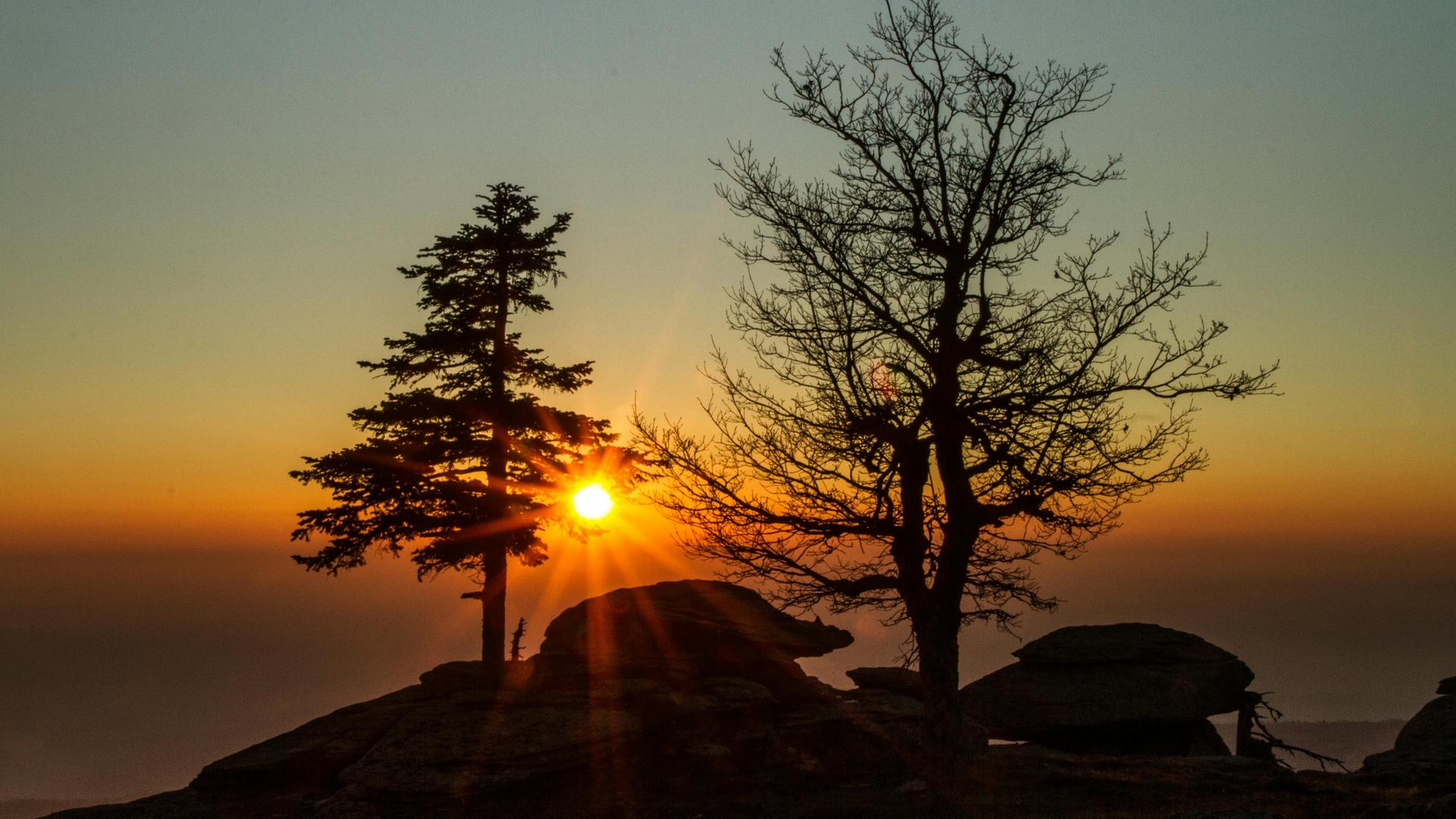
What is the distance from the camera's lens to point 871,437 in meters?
16.0

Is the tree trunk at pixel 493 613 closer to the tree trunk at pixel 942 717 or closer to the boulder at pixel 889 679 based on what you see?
the boulder at pixel 889 679

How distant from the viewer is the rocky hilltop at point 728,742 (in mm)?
19609

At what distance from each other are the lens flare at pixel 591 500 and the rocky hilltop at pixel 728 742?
3193 millimetres

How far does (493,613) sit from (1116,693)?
55.6 ft

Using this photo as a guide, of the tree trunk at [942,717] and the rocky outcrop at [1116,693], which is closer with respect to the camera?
the tree trunk at [942,717]

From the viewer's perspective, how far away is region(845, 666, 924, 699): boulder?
97.2 feet

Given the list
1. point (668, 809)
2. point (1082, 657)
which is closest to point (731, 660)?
point (668, 809)

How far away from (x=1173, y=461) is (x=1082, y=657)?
592 inches

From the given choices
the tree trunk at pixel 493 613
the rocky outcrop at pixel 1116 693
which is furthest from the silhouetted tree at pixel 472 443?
the rocky outcrop at pixel 1116 693

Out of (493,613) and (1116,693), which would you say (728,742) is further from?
(1116,693)

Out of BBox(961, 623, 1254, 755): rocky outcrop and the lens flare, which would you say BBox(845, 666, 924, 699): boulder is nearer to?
BBox(961, 623, 1254, 755): rocky outcrop

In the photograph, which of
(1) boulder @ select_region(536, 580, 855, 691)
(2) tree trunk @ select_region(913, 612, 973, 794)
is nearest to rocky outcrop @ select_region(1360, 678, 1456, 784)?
(2) tree trunk @ select_region(913, 612, 973, 794)

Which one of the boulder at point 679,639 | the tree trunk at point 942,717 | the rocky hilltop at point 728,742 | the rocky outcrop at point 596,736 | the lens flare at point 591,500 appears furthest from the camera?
the lens flare at point 591,500

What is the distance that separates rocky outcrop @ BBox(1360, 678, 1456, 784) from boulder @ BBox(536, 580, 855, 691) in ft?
45.9
